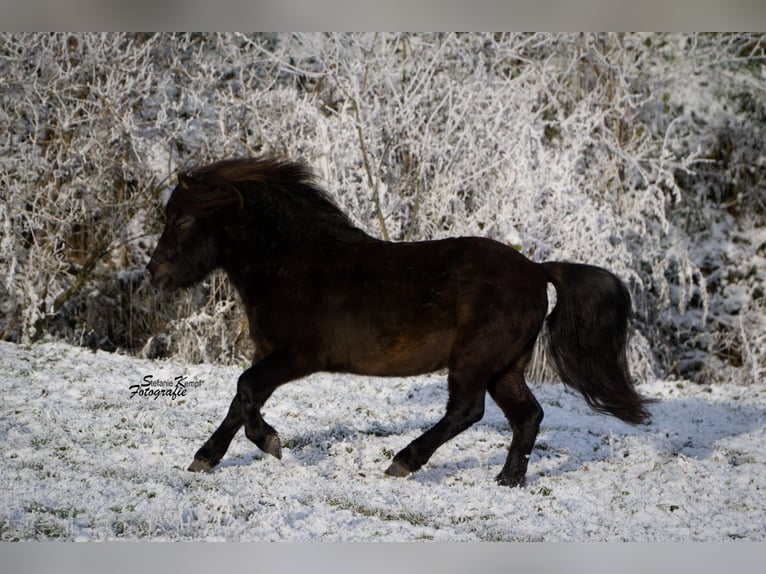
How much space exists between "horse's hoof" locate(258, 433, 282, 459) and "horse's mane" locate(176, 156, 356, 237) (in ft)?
5.04

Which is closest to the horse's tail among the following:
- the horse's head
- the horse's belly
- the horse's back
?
the horse's back

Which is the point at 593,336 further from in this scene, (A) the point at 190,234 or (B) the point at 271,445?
(A) the point at 190,234

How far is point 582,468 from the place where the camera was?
6.48 m

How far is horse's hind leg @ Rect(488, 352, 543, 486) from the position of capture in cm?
580

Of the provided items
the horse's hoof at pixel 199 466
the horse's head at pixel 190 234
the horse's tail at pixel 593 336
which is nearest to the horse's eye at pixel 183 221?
the horse's head at pixel 190 234

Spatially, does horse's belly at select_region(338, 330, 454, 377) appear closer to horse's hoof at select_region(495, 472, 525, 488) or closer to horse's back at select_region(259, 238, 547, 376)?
horse's back at select_region(259, 238, 547, 376)

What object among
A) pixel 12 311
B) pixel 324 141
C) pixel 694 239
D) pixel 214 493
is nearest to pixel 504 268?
pixel 214 493

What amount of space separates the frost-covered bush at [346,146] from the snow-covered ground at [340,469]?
123 inches

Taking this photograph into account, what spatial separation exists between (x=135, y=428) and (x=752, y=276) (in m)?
10.9

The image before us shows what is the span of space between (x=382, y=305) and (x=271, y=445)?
124cm

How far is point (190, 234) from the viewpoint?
6.07 metres

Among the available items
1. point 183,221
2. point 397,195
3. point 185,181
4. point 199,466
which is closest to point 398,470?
point 199,466

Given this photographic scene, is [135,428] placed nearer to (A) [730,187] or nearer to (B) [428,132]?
(B) [428,132]

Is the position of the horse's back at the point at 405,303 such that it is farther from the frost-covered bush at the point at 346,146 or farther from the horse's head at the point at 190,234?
the frost-covered bush at the point at 346,146
